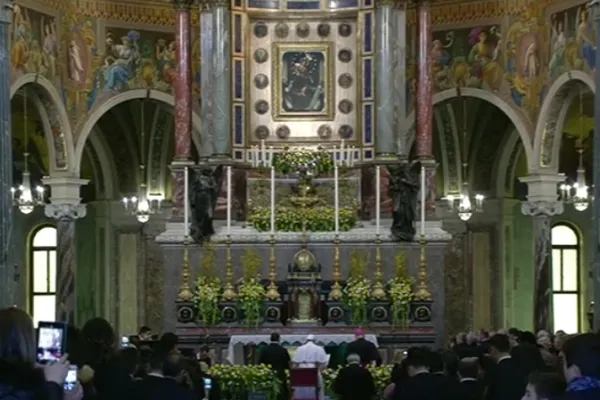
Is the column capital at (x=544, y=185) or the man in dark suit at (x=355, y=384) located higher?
the column capital at (x=544, y=185)

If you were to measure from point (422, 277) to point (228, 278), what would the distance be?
322cm

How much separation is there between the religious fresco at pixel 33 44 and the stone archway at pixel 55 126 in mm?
348

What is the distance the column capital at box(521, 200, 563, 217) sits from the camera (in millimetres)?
29828

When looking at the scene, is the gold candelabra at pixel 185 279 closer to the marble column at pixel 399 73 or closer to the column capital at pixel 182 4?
the marble column at pixel 399 73

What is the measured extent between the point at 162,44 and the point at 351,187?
6.19 m

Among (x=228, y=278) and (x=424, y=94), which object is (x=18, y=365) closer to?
(x=228, y=278)

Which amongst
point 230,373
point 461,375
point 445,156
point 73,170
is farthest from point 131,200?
point 461,375

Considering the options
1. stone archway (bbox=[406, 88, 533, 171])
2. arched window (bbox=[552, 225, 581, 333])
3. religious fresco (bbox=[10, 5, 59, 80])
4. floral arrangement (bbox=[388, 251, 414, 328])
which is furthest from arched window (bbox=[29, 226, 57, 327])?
floral arrangement (bbox=[388, 251, 414, 328])

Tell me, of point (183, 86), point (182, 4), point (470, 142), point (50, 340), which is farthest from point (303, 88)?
point (50, 340)

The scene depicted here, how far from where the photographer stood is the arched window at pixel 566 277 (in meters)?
36.5

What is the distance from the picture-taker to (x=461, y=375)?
41.7ft

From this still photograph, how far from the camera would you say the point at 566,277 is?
120 ft

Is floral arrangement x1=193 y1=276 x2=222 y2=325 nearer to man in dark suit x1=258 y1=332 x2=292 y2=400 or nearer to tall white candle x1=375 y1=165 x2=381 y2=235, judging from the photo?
tall white candle x1=375 y1=165 x2=381 y2=235

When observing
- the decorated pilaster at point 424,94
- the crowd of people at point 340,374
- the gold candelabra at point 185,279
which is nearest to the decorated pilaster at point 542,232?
the decorated pilaster at point 424,94
